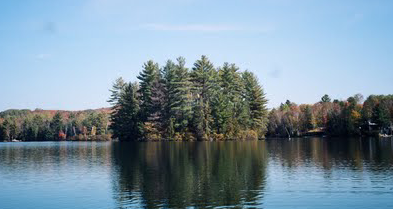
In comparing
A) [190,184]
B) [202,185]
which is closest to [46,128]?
[190,184]

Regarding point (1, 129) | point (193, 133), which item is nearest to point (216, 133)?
point (193, 133)

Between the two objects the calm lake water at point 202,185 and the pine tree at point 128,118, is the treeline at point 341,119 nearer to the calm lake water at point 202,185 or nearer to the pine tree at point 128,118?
the pine tree at point 128,118

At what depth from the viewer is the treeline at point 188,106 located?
306 ft

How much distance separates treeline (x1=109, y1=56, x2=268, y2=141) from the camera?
93312mm

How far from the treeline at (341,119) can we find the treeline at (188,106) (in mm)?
31075

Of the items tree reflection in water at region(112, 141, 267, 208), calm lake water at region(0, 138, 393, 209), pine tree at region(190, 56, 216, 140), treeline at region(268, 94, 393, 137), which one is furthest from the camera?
treeline at region(268, 94, 393, 137)

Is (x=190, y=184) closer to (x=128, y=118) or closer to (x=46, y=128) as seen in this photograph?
(x=128, y=118)

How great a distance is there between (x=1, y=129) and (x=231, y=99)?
10775 centimetres

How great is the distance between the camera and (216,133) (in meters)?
95.9

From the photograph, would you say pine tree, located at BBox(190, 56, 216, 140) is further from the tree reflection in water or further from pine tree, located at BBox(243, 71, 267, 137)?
the tree reflection in water

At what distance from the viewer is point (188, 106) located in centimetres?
9131

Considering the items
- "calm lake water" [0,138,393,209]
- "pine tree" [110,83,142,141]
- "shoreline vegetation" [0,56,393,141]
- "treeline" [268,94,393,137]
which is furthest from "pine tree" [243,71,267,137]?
"calm lake water" [0,138,393,209]

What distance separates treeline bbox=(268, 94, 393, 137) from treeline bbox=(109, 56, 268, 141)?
102 feet

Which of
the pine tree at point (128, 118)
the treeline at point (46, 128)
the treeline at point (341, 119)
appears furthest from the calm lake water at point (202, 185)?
the treeline at point (46, 128)
